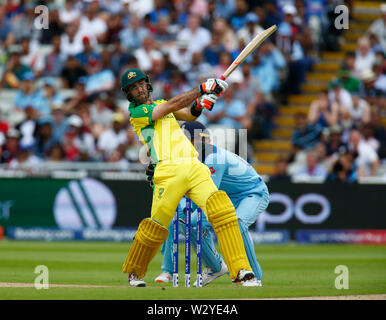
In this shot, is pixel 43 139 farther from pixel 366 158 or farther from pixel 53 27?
pixel 366 158

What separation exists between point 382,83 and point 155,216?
1211 cm

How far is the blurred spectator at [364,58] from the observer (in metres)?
20.2

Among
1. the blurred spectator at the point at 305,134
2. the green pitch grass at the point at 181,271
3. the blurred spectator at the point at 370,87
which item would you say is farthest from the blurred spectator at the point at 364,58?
the green pitch grass at the point at 181,271

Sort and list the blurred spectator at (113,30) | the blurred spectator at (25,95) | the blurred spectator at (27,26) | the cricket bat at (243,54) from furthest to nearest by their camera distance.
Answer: the blurred spectator at (27,26)
the blurred spectator at (113,30)
the blurred spectator at (25,95)
the cricket bat at (243,54)

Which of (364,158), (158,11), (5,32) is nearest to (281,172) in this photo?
(364,158)

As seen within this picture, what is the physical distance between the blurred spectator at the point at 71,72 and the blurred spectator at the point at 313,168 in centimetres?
610

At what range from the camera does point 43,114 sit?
63.6 ft

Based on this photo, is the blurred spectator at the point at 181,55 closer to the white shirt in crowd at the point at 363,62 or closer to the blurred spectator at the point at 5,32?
the white shirt in crowd at the point at 363,62

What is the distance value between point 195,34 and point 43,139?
15.9 ft

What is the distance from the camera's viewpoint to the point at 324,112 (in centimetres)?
1883

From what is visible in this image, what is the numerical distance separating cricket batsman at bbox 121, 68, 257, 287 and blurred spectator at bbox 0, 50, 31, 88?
39.1 feet

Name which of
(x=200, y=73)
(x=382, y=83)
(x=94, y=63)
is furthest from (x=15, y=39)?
(x=382, y=83)

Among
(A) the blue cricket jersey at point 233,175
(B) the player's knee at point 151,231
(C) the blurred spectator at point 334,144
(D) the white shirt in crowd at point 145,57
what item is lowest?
(B) the player's knee at point 151,231

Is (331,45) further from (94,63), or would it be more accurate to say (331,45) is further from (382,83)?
(94,63)
